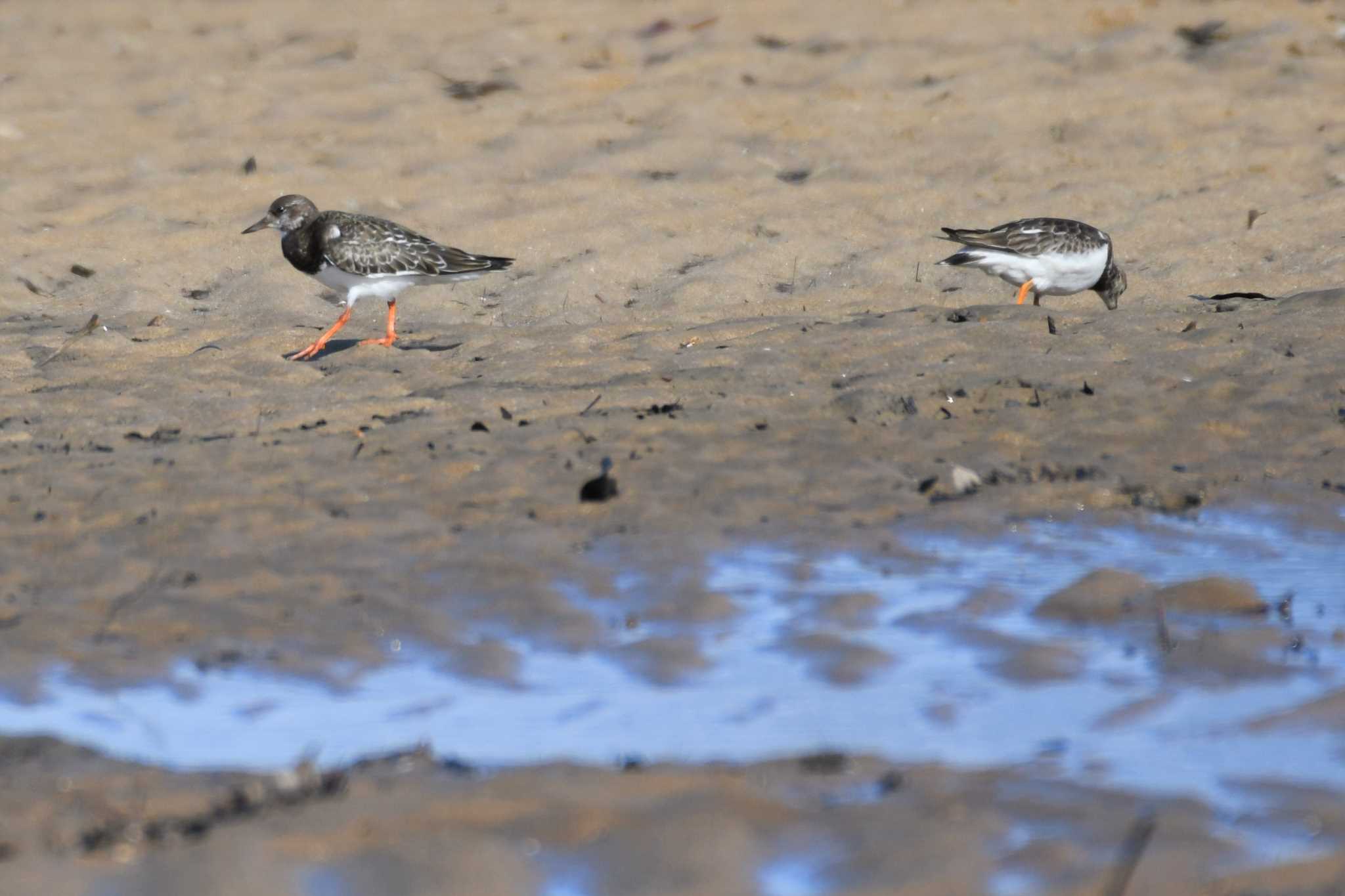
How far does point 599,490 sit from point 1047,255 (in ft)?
15.6

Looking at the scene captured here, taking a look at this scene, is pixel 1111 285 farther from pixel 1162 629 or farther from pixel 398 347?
pixel 1162 629

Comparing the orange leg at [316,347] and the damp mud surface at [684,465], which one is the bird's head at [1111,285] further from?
the orange leg at [316,347]

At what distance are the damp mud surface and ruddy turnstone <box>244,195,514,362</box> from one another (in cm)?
36

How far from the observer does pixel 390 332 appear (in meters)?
9.80

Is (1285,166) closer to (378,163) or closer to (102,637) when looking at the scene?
(378,163)

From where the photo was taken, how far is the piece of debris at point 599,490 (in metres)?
6.59

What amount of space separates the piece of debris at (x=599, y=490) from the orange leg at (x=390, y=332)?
322cm

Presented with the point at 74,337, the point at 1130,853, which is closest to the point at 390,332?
the point at 74,337

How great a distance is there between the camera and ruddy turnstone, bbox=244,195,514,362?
10.0 metres

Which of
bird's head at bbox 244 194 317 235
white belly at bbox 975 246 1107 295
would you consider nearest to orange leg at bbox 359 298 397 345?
bird's head at bbox 244 194 317 235

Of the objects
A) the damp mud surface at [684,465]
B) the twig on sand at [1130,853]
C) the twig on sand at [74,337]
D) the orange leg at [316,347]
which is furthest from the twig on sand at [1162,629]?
the twig on sand at [74,337]

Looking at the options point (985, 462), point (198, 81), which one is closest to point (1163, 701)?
point (985, 462)

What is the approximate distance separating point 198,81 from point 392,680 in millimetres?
10749

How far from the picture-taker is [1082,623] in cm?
529
